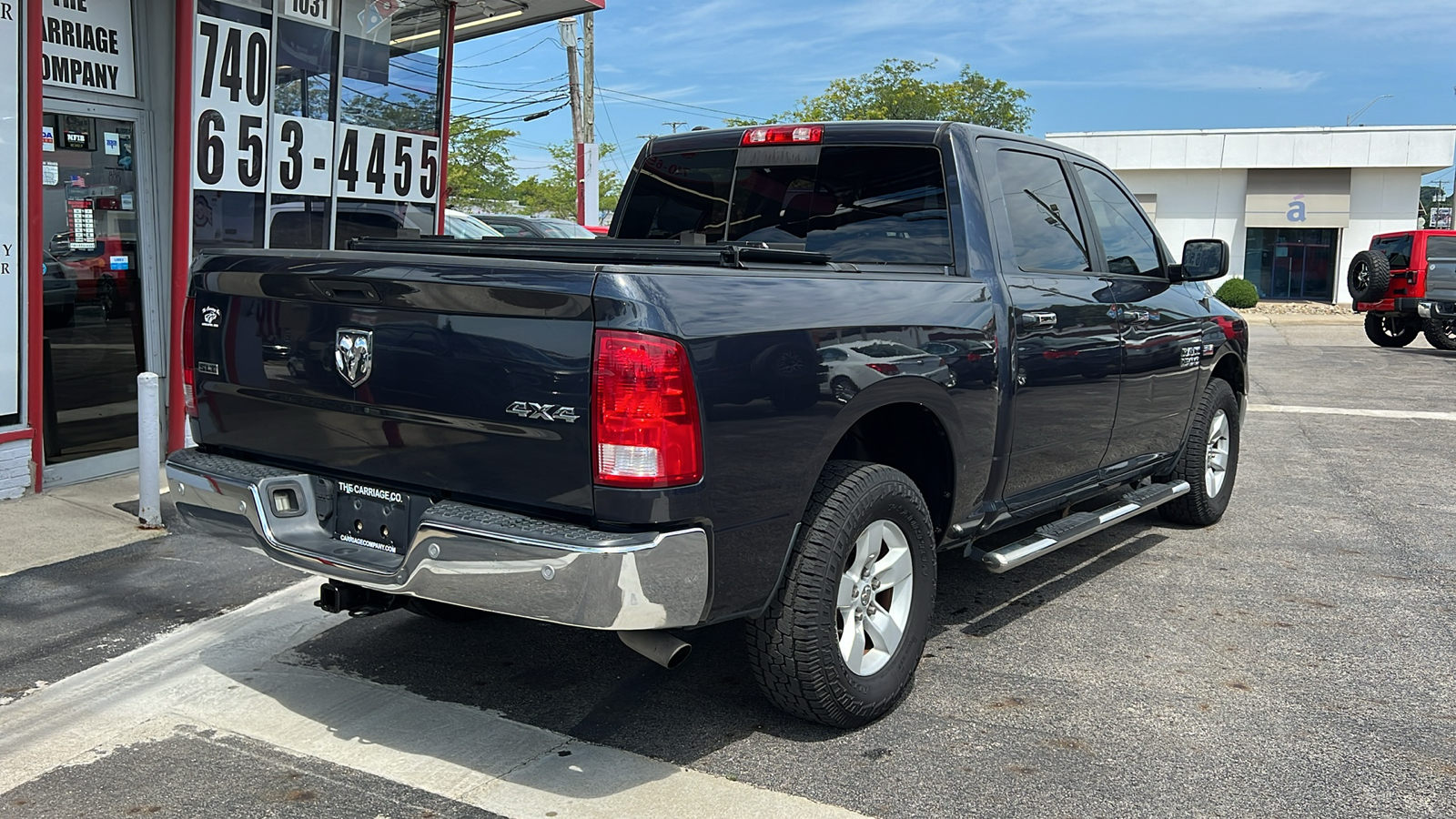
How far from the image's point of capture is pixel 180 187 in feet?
25.4

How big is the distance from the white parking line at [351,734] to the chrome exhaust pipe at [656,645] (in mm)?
406

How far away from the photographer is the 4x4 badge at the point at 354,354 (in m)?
3.46

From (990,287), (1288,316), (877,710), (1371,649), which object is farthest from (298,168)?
(1288,316)

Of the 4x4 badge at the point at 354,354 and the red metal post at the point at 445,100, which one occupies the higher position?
the red metal post at the point at 445,100

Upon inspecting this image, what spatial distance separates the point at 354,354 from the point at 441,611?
4.17ft

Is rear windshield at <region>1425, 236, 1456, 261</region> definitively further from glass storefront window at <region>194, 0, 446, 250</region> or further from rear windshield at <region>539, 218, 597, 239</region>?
glass storefront window at <region>194, 0, 446, 250</region>

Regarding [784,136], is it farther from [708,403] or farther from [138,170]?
[138,170]

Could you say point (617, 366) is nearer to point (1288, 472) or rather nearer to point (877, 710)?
point (877, 710)

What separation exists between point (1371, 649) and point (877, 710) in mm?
2190

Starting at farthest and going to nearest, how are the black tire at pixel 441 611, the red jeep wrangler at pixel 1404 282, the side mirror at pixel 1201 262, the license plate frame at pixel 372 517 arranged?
1. the red jeep wrangler at pixel 1404 282
2. the side mirror at pixel 1201 262
3. the black tire at pixel 441 611
4. the license plate frame at pixel 372 517

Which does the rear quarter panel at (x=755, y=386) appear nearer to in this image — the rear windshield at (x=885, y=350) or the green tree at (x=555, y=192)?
the rear windshield at (x=885, y=350)

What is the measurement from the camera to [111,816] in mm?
3271

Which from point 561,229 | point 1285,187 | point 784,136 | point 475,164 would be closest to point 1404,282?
point 561,229

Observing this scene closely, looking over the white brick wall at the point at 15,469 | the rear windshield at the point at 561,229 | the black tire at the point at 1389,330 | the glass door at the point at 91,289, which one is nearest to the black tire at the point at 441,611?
the white brick wall at the point at 15,469
